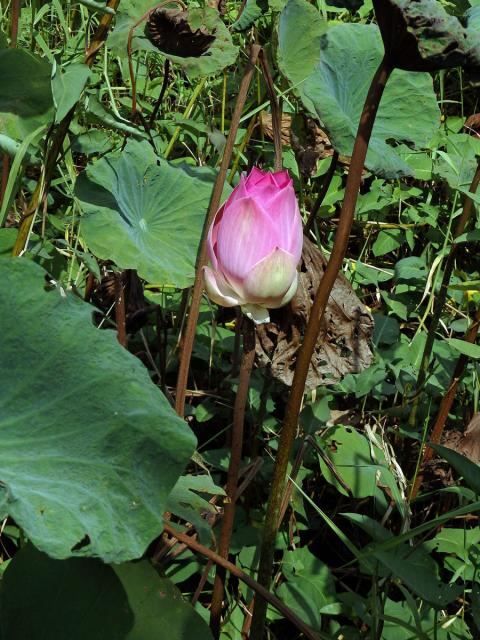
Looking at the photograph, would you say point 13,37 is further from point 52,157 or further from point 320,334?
point 320,334

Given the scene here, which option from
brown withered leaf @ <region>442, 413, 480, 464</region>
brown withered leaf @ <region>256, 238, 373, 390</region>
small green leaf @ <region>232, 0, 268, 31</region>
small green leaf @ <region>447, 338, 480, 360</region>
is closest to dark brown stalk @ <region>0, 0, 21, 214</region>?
small green leaf @ <region>232, 0, 268, 31</region>

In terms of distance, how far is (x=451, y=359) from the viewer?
1.71m

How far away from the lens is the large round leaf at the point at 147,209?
1.20 meters

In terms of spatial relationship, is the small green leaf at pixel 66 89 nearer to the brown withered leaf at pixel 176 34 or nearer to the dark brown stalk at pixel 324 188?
the brown withered leaf at pixel 176 34

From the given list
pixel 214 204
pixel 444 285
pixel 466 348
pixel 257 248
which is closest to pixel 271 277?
pixel 257 248

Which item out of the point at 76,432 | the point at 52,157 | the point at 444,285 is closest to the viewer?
the point at 76,432

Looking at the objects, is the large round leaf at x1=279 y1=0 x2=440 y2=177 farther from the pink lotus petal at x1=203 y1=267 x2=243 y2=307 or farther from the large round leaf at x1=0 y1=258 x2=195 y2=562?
the large round leaf at x1=0 y1=258 x2=195 y2=562

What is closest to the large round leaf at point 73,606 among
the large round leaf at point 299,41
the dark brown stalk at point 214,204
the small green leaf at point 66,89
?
the dark brown stalk at point 214,204

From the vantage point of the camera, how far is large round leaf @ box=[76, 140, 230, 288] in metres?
1.20

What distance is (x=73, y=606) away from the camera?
2.94 feet

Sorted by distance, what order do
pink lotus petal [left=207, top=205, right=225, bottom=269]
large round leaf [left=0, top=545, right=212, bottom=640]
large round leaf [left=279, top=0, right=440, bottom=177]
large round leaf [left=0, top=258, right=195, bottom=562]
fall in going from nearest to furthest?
large round leaf [left=0, top=258, right=195, bottom=562] → large round leaf [left=0, top=545, right=212, bottom=640] → pink lotus petal [left=207, top=205, right=225, bottom=269] → large round leaf [left=279, top=0, right=440, bottom=177]

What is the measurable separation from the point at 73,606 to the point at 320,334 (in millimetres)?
599

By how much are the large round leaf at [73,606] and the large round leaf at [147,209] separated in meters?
0.43

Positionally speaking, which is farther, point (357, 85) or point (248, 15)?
point (357, 85)
